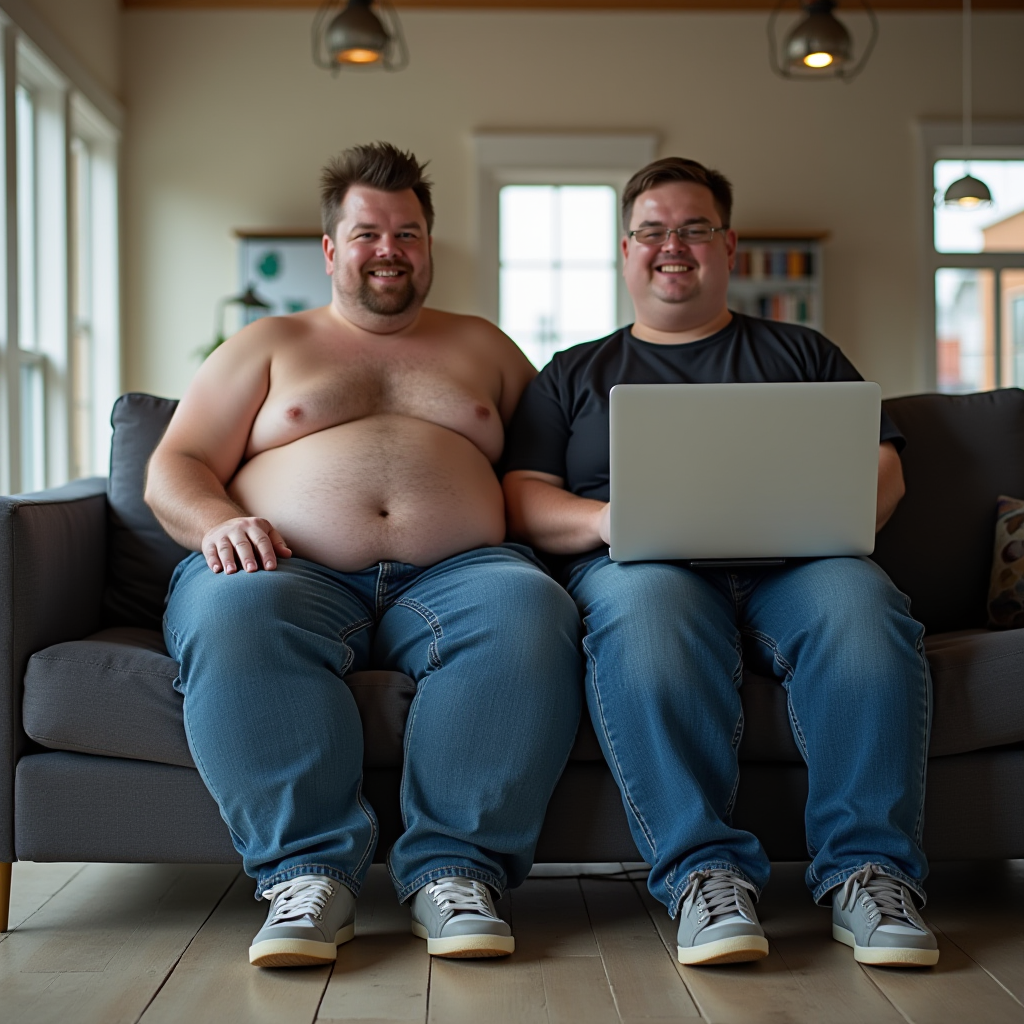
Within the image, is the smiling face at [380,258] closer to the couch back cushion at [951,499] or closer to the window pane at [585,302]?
the couch back cushion at [951,499]

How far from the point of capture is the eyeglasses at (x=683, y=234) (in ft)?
7.45

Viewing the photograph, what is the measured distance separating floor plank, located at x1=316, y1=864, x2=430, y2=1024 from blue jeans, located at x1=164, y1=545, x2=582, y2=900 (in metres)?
0.08

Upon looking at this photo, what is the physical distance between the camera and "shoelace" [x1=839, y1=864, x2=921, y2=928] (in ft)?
5.21

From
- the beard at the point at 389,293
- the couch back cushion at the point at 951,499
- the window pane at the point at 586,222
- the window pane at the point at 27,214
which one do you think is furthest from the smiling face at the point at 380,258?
the window pane at the point at 586,222

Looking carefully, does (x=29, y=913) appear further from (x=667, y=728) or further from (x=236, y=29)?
(x=236, y=29)

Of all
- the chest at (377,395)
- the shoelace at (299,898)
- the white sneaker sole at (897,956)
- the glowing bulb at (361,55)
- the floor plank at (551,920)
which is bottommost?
the floor plank at (551,920)

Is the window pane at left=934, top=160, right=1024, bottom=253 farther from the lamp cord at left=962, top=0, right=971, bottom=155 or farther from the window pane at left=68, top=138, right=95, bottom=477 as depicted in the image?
the window pane at left=68, top=138, right=95, bottom=477

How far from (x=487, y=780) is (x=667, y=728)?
26 centimetres

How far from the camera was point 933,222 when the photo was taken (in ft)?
21.1

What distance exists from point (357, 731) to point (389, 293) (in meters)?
0.90

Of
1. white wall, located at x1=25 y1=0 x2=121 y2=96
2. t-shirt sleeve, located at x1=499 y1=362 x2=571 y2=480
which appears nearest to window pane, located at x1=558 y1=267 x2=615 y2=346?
white wall, located at x1=25 y1=0 x2=121 y2=96

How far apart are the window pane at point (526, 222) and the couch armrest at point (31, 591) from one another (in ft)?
15.2

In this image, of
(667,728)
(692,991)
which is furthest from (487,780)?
(692,991)

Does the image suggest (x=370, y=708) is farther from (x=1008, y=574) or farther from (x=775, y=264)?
(x=775, y=264)
